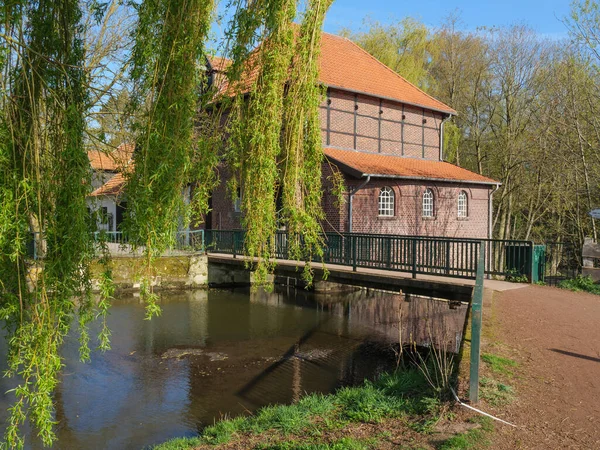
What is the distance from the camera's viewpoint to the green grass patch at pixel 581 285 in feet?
38.0

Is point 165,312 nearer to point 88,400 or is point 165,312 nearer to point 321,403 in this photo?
point 88,400

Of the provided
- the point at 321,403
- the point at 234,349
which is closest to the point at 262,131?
the point at 321,403

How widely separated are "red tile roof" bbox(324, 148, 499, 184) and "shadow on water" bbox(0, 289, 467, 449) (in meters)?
4.54

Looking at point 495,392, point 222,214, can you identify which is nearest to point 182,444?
point 495,392

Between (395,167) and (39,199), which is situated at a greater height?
(395,167)

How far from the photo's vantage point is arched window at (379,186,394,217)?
1855cm

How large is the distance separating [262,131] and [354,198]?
14613 millimetres

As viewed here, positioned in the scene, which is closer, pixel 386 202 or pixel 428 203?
pixel 386 202

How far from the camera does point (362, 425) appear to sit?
209 inches

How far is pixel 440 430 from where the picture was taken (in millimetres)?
4703

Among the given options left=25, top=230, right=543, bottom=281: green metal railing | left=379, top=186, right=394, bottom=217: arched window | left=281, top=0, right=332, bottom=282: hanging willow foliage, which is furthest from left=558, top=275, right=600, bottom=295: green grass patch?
left=281, top=0, right=332, bottom=282: hanging willow foliage

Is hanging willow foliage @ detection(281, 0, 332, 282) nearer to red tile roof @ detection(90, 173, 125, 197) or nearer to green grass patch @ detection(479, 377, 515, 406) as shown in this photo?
red tile roof @ detection(90, 173, 125, 197)

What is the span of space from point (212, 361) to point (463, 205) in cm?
1490

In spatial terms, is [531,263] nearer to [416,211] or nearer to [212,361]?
[212,361]
